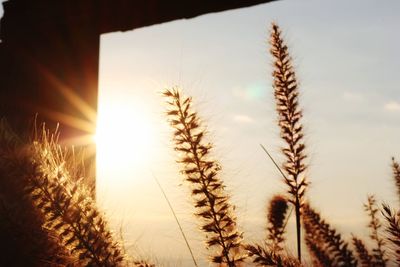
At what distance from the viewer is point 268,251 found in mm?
1854

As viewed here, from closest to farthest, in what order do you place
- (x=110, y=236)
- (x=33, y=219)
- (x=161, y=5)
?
1. (x=33, y=219)
2. (x=110, y=236)
3. (x=161, y=5)

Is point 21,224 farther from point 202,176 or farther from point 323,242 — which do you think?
point 323,242

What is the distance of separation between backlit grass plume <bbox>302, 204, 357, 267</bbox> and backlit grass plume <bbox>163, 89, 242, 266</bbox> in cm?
56

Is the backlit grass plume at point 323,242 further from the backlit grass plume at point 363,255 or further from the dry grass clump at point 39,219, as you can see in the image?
the dry grass clump at point 39,219

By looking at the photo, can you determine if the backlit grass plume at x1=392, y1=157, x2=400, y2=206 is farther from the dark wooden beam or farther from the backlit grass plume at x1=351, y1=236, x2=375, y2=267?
the dark wooden beam

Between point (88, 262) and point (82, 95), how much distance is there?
36.7 inches

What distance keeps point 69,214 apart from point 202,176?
509mm

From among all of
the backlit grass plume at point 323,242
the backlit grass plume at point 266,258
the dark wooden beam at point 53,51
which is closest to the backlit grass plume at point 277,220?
the backlit grass plume at point 323,242

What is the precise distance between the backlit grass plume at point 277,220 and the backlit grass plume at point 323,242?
0.40 feet

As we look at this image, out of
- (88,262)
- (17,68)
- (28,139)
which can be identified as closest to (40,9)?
(17,68)

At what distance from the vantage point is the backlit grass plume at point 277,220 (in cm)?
275

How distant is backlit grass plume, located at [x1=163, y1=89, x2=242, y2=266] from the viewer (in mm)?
2154

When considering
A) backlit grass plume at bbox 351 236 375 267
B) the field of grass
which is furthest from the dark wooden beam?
backlit grass plume at bbox 351 236 375 267

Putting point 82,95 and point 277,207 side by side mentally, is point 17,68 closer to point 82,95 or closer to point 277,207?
point 82,95
